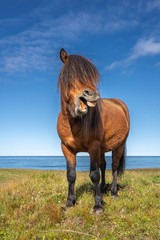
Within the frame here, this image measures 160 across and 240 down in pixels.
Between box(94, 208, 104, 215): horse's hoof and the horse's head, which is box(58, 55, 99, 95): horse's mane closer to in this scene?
the horse's head

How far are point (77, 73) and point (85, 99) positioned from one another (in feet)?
1.83

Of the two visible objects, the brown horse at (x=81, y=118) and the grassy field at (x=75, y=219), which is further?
the brown horse at (x=81, y=118)

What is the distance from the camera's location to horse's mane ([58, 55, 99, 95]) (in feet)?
12.7

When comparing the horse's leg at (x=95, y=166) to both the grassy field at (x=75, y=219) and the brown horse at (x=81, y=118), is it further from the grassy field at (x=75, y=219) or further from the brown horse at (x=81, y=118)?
the grassy field at (x=75, y=219)

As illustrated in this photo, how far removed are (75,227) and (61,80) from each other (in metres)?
2.72

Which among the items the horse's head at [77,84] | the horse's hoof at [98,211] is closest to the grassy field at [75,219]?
the horse's hoof at [98,211]

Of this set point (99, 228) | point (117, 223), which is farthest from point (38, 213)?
point (117, 223)

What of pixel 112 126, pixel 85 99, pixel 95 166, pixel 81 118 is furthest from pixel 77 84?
pixel 112 126

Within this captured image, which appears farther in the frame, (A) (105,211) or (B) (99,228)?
(A) (105,211)

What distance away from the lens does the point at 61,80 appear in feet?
14.2

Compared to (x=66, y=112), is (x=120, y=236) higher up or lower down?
lower down

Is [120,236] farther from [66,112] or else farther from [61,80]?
[61,80]

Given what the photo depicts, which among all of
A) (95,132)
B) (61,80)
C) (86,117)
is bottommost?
(95,132)

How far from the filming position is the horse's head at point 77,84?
12.1 ft
